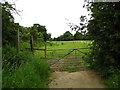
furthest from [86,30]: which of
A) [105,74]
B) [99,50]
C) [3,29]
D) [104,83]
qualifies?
[3,29]

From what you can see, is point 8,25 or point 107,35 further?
point 8,25

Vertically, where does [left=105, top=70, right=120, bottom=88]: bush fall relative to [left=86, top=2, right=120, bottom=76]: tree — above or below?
below

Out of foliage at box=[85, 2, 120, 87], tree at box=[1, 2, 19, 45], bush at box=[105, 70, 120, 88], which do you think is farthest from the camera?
tree at box=[1, 2, 19, 45]

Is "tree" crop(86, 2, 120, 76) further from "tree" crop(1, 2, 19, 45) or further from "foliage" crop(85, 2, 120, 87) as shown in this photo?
"tree" crop(1, 2, 19, 45)

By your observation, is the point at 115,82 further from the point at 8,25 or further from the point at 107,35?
the point at 8,25

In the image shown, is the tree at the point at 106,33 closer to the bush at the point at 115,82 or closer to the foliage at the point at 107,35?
the foliage at the point at 107,35

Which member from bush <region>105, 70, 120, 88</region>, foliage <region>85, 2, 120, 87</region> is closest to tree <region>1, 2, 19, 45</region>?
foliage <region>85, 2, 120, 87</region>

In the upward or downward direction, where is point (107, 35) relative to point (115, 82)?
upward

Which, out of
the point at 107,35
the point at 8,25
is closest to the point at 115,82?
the point at 107,35

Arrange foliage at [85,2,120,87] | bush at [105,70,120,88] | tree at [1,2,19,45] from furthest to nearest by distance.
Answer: tree at [1,2,19,45] → foliage at [85,2,120,87] → bush at [105,70,120,88]

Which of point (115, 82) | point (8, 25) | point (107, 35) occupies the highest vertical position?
point (8, 25)

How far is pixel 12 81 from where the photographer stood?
9.11ft

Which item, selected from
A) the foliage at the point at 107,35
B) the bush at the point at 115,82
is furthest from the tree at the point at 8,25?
the bush at the point at 115,82

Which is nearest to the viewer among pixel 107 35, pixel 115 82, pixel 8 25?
pixel 115 82
